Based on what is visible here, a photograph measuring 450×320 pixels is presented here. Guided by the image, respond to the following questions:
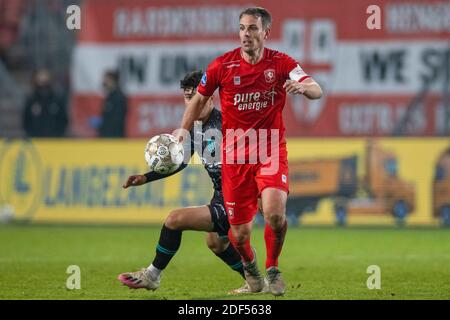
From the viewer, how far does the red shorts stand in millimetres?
8852

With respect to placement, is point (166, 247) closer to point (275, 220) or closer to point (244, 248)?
point (244, 248)

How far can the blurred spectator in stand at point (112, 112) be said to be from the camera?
18125 mm

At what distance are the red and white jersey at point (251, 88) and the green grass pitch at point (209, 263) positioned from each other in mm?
1480

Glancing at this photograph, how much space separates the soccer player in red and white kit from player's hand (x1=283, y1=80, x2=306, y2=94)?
306 mm

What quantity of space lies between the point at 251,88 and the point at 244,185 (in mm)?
831

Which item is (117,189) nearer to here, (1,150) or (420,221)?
(1,150)

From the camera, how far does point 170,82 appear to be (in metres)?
18.8

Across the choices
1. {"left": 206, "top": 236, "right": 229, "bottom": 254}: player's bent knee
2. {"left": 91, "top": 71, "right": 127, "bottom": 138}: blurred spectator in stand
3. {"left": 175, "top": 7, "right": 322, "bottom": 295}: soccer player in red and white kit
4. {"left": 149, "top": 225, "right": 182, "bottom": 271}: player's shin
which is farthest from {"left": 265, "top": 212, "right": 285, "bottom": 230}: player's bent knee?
{"left": 91, "top": 71, "right": 127, "bottom": 138}: blurred spectator in stand

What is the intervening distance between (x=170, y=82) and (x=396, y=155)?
172 inches

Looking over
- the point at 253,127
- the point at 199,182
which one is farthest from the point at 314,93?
the point at 199,182

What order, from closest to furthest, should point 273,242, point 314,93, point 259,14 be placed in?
point 314,93
point 259,14
point 273,242

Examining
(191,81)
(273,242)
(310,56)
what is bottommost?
(273,242)

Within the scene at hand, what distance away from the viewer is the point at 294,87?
8.29m
